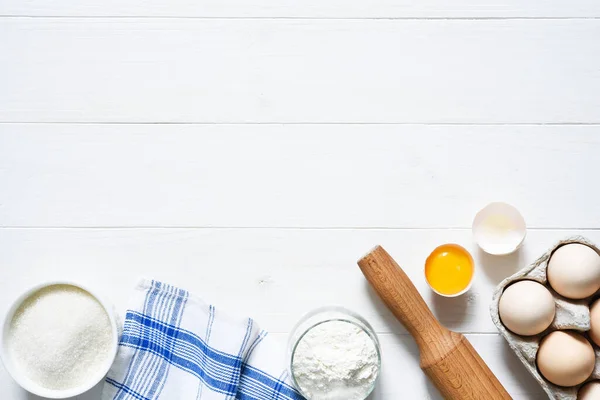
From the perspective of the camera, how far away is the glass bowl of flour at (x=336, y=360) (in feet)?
3.09

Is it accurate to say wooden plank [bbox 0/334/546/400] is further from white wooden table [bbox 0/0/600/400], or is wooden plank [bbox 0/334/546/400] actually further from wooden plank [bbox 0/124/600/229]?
wooden plank [bbox 0/124/600/229]

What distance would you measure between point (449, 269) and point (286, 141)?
33 cm

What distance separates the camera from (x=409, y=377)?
1.05 m

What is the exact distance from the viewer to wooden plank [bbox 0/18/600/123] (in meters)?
1.08

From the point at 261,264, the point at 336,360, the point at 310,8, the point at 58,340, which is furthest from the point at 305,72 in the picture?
the point at 58,340

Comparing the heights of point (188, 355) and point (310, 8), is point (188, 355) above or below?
below

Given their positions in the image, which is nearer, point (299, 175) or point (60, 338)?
point (60, 338)

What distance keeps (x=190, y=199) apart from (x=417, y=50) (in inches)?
17.3

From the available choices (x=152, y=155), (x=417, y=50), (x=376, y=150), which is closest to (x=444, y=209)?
(x=376, y=150)

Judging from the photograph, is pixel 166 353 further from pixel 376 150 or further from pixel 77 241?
pixel 376 150

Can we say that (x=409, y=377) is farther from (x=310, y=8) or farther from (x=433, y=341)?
(x=310, y=8)

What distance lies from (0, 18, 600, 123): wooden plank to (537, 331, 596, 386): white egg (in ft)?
1.16

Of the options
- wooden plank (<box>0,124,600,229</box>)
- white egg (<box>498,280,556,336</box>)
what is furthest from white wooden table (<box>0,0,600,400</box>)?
white egg (<box>498,280,556,336</box>)

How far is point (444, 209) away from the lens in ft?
3.50
